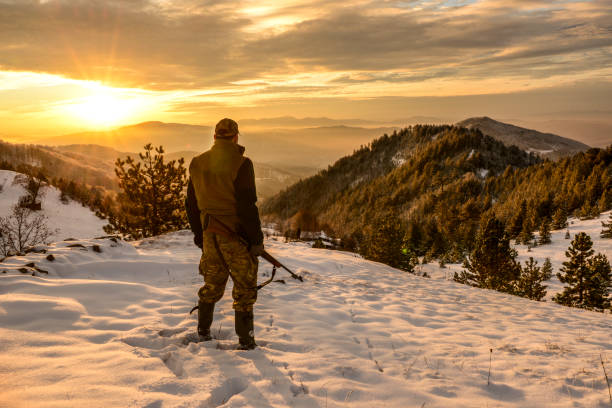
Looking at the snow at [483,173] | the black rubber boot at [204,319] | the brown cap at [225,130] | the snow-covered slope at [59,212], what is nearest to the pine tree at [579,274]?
the black rubber boot at [204,319]

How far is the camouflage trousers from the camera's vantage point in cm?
443

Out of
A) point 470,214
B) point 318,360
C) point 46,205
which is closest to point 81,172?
point 46,205

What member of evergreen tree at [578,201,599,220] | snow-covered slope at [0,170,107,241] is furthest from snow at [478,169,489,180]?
snow-covered slope at [0,170,107,241]

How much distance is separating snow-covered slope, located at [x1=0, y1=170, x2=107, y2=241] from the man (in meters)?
32.4

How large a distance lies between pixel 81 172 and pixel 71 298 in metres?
233

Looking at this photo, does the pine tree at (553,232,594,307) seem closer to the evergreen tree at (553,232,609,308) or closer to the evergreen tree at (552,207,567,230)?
the evergreen tree at (553,232,609,308)

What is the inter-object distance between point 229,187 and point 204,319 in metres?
1.99

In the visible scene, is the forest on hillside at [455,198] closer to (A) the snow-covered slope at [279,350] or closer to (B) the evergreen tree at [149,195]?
(B) the evergreen tree at [149,195]

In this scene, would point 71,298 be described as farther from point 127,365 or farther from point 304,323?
point 304,323

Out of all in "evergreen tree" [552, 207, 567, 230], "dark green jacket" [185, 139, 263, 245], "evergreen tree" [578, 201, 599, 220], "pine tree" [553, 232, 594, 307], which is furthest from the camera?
"evergreen tree" [578, 201, 599, 220]

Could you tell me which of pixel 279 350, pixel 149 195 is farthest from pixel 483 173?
pixel 279 350

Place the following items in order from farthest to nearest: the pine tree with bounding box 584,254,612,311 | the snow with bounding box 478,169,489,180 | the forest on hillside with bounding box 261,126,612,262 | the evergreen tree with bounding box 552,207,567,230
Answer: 1. the snow with bounding box 478,169,489,180
2. the forest on hillside with bounding box 261,126,612,262
3. the evergreen tree with bounding box 552,207,567,230
4. the pine tree with bounding box 584,254,612,311

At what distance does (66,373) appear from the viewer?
3314mm

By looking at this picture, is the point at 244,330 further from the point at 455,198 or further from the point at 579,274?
the point at 455,198
